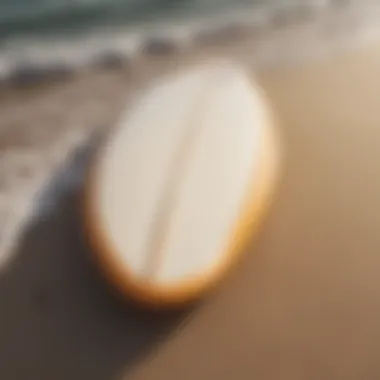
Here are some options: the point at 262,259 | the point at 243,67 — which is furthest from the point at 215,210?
the point at 243,67

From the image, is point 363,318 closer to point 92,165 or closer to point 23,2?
point 92,165

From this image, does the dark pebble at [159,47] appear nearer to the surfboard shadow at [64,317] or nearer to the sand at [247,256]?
the sand at [247,256]

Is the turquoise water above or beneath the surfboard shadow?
above

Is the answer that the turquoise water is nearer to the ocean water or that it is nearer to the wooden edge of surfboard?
the ocean water

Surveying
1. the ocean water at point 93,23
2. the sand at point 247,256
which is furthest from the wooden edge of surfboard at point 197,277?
the ocean water at point 93,23

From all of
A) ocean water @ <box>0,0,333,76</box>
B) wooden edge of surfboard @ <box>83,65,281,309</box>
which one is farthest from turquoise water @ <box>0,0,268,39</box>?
wooden edge of surfboard @ <box>83,65,281,309</box>

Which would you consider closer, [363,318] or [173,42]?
[363,318]

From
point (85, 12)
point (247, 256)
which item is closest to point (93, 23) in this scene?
point (85, 12)
